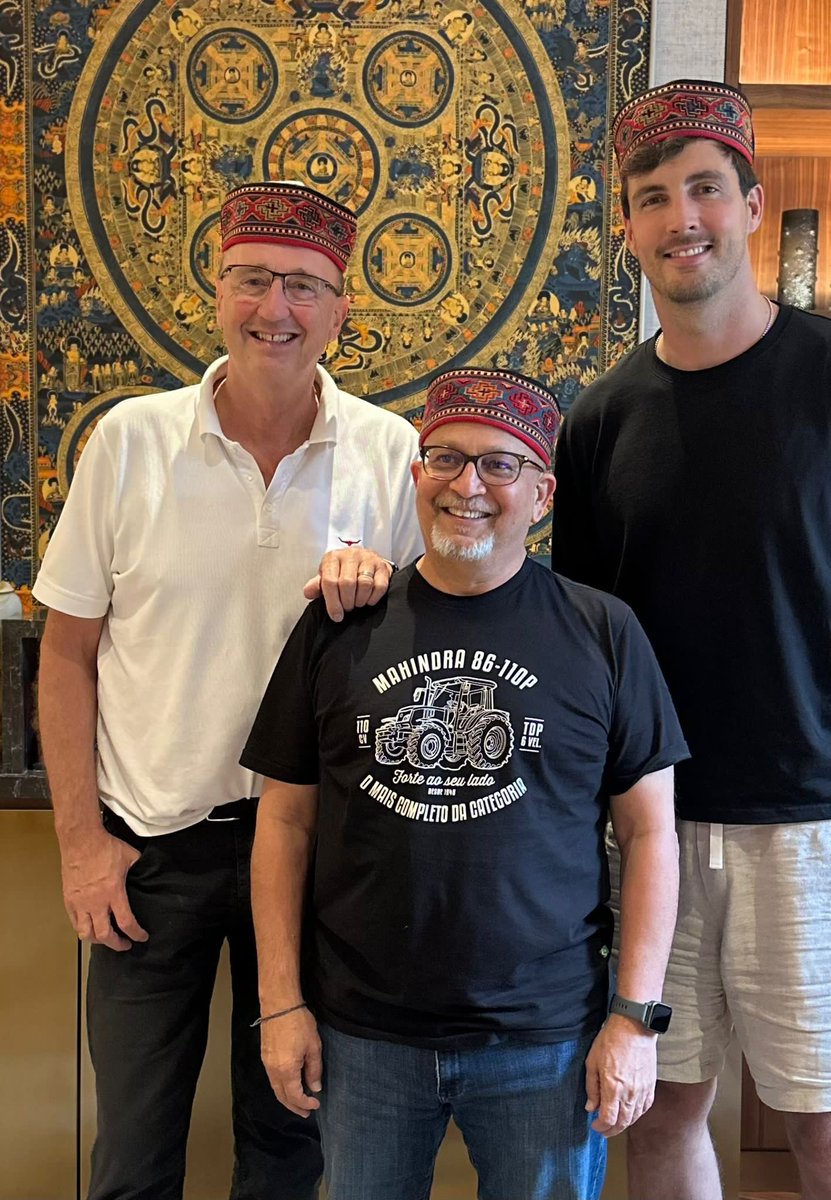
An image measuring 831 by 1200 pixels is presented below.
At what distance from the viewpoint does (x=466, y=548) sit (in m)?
1.41

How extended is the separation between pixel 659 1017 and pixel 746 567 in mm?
623

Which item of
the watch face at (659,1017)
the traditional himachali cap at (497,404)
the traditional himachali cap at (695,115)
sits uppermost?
the traditional himachali cap at (695,115)

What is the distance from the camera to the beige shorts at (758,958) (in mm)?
1587

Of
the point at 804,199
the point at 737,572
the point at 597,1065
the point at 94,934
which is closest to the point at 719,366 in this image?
the point at 737,572

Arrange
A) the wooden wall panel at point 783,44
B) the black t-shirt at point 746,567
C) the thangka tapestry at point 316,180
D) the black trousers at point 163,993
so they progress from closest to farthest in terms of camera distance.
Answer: the black t-shirt at point 746,567, the black trousers at point 163,993, the thangka tapestry at point 316,180, the wooden wall panel at point 783,44

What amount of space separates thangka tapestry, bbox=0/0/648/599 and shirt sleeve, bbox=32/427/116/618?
43.6 inches

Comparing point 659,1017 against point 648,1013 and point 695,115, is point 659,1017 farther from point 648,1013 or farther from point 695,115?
point 695,115

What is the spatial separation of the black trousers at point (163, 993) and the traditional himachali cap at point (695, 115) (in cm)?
117

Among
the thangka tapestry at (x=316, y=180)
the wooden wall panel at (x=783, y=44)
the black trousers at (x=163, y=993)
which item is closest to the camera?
the black trousers at (x=163, y=993)

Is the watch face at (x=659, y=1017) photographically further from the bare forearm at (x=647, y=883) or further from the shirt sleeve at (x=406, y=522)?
the shirt sleeve at (x=406, y=522)

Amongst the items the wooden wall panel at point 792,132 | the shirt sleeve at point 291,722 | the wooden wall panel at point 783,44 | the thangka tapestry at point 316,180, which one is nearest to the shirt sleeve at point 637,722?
the shirt sleeve at point 291,722

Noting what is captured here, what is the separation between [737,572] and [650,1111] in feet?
2.80

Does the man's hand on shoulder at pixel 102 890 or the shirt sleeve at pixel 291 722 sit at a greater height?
the shirt sleeve at pixel 291 722

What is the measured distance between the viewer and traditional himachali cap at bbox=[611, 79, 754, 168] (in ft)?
5.24
